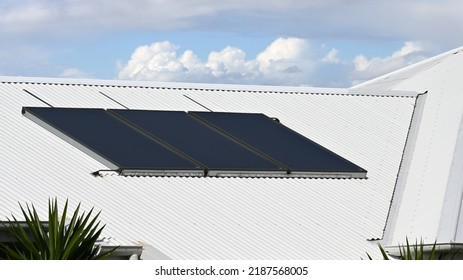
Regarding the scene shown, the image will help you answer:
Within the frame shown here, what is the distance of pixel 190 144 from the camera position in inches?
955

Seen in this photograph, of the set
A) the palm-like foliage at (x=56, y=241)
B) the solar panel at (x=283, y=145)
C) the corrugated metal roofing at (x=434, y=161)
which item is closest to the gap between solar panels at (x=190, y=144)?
the solar panel at (x=283, y=145)

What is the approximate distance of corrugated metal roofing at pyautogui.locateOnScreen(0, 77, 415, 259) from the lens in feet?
68.7

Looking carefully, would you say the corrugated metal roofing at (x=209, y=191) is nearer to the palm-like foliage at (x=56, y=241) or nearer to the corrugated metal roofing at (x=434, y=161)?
the corrugated metal roofing at (x=434, y=161)

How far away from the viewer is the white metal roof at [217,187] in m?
21.0

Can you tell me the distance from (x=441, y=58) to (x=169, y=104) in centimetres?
828

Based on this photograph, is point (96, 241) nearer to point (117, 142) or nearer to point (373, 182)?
point (117, 142)

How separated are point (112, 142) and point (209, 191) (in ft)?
8.62

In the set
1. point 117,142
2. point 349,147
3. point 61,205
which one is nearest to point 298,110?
point 349,147

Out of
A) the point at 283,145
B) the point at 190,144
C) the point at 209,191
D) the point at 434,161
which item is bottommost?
the point at 209,191

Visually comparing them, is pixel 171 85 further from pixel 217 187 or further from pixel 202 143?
pixel 217 187

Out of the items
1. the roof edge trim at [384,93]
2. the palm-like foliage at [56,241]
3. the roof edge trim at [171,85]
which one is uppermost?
the roof edge trim at [384,93]

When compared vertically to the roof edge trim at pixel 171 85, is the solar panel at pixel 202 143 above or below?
below

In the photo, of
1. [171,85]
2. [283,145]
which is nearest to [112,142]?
[283,145]

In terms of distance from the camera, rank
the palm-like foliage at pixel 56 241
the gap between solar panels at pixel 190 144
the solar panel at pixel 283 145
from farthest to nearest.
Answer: the solar panel at pixel 283 145
the gap between solar panels at pixel 190 144
the palm-like foliage at pixel 56 241
